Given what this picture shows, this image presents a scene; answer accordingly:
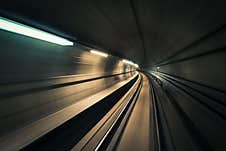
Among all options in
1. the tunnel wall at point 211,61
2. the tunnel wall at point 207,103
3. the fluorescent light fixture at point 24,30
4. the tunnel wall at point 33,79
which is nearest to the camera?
the fluorescent light fixture at point 24,30

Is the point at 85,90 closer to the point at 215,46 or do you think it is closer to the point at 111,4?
the point at 111,4

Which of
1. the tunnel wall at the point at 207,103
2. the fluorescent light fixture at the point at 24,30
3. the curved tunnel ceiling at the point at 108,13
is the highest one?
the curved tunnel ceiling at the point at 108,13

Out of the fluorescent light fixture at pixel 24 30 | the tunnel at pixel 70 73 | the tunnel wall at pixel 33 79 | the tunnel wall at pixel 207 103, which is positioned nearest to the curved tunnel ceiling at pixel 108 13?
the tunnel at pixel 70 73

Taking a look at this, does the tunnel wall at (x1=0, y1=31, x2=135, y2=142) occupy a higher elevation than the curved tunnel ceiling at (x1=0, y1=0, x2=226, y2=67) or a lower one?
lower

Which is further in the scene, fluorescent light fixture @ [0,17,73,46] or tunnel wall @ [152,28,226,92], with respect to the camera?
tunnel wall @ [152,28,226,92]

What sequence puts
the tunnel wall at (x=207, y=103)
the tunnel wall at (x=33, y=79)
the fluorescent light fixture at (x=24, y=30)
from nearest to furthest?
the fluorescent light fixture at (x=24, y=30), the tunnel wall at (x=207, y=103), the tunnel wall at (x=33, y=79)

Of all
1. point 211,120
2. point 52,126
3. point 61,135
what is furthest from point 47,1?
point 211,120

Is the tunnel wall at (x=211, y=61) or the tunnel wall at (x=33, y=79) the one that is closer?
the tunnel wall at (x=211, y=61)

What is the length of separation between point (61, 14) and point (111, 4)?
3.60ft

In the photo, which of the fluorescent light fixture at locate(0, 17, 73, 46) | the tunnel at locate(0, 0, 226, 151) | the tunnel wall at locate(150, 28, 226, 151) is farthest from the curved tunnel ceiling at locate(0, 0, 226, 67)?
the tunnel wall at locate(150, 28, 226, 151)

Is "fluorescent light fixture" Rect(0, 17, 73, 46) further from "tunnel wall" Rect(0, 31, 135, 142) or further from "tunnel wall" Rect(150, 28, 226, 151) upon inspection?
"tunnel wall" Rect(150, 28, 226, 151)

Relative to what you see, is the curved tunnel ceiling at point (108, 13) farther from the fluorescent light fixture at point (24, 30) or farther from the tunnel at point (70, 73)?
the fluorescent light fixture at point (24, 30)

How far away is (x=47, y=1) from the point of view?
7.75 ft

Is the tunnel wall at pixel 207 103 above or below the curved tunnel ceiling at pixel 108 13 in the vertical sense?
below
